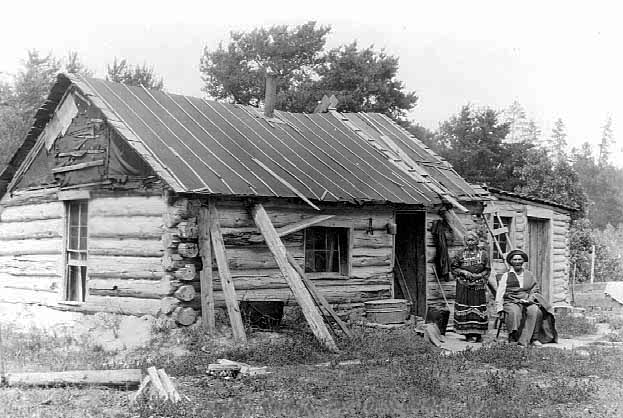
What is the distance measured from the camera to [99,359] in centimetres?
920

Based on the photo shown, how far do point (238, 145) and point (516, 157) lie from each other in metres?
26.5

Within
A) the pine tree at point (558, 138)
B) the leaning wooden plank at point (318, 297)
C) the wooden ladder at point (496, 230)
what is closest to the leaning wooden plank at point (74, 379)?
the leaning wooden plank at point (318, 297)

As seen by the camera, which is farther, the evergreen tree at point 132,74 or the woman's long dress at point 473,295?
the evergreen tree at point 132,74

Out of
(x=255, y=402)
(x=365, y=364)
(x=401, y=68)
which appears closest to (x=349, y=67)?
(x=401, y=68)

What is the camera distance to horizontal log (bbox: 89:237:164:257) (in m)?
11.3

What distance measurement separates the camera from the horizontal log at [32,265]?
1296 cm

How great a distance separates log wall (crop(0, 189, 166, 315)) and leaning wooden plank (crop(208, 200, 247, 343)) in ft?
2.74

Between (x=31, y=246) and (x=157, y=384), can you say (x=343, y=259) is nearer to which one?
(x=31, y=246)

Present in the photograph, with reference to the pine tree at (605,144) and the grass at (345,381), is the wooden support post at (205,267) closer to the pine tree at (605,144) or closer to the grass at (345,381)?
the grass at (345,381)

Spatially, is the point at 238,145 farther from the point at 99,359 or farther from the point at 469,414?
the point at 469,414

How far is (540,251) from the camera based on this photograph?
18.4m

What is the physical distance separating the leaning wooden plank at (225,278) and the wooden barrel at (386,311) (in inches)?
121

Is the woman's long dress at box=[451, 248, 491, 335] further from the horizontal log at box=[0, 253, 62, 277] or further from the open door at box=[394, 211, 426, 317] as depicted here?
the horizontal log at box=[0, 253, 62, 277]

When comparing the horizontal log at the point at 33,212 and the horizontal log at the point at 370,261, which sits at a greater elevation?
the horizontal log at the point at 33,212
